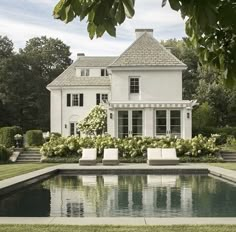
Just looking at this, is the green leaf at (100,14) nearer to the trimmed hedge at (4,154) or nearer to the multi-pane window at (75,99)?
the trimmed hedge at (4,154)

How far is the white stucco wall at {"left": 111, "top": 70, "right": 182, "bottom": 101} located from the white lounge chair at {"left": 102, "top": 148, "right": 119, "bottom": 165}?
9.97 m

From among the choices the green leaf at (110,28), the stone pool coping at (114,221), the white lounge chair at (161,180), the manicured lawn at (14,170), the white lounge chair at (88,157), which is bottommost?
the white lounge chair at (161,180)

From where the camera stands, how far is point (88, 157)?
2644 cm

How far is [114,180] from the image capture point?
19906 millimetres

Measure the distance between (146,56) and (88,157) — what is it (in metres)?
13.6

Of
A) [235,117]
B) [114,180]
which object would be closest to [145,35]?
[235,117]

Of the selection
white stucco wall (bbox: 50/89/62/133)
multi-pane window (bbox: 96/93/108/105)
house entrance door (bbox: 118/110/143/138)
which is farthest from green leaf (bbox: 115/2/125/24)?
white stucco wall (bbox: 50/89/62/133)

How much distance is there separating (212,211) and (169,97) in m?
25.1

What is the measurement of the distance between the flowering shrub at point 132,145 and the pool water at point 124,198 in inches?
329

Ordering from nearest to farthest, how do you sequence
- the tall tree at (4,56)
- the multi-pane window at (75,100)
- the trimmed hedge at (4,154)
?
the trimmed hedge at (4,154) → the multi-pane window at (75,100) → the tall tree at (4,56)

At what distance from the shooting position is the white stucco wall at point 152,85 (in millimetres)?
36375

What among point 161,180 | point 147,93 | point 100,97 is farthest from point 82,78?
point 161,180

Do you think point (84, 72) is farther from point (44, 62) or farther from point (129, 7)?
point (129, 7)

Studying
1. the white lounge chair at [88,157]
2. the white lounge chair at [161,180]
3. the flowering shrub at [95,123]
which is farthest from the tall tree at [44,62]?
the white lounge chair at [161,180]
